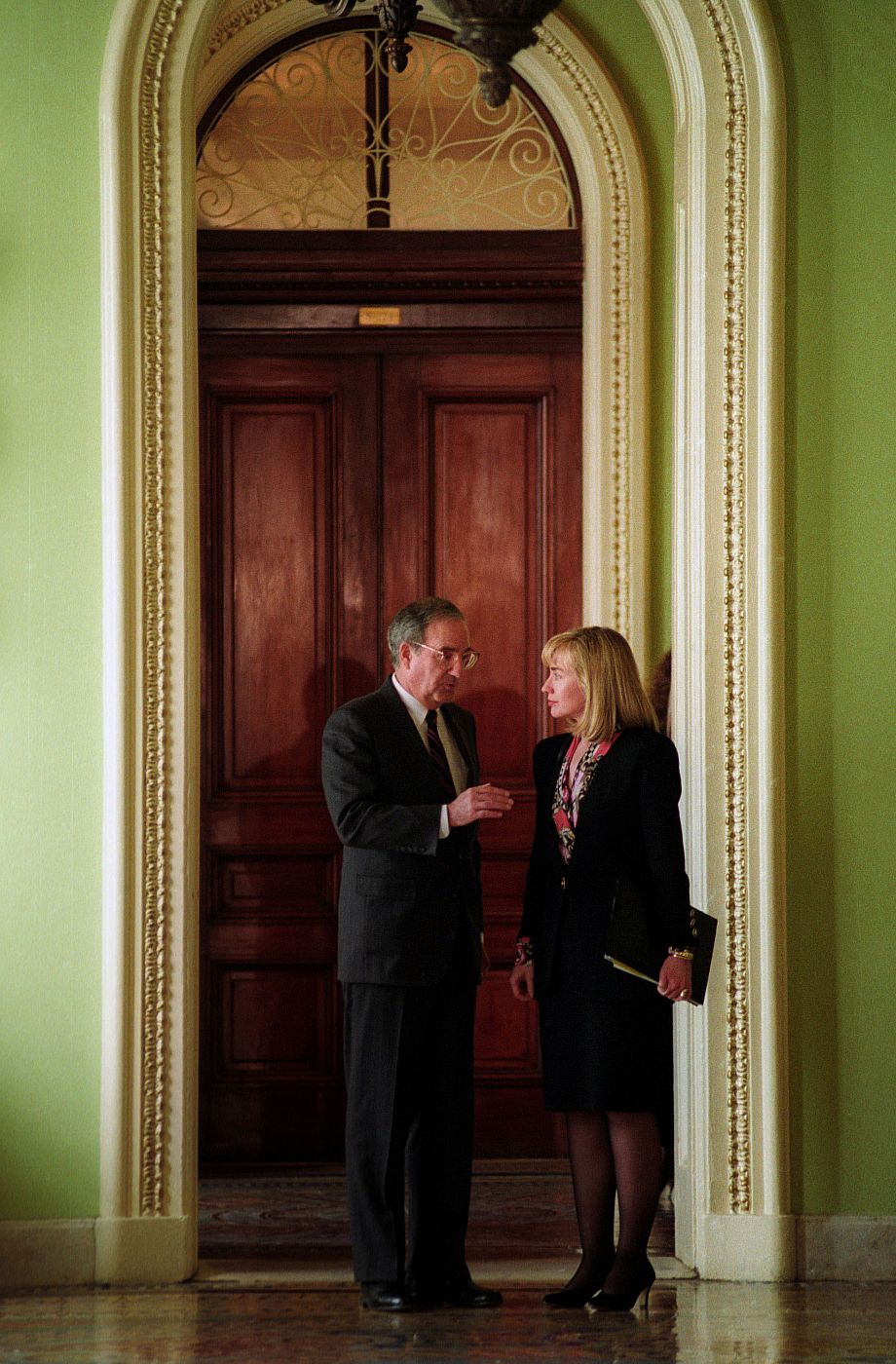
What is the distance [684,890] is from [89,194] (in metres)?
2.44

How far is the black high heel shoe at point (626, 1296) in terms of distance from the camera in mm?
3811

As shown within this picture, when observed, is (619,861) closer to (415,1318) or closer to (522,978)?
(522,978)

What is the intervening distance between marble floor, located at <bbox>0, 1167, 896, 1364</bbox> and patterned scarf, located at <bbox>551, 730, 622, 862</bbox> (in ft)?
3.72

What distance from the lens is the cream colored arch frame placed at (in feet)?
13.6

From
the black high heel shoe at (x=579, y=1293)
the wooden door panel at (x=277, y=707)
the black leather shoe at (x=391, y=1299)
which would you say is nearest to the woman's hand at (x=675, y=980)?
the black high heel shoe at (x=579, y=1293)

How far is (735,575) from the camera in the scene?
14.2ft

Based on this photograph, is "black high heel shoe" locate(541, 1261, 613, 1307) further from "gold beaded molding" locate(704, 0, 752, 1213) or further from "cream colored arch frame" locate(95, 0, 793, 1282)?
"gold beaded molding" locate(704, 0, 752, 1213)

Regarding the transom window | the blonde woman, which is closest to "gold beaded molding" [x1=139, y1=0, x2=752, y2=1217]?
the blonde woman

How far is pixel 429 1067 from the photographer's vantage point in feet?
13.0

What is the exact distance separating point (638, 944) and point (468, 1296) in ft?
3.24

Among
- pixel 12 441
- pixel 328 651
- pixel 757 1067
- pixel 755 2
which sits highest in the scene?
pixel 755 2

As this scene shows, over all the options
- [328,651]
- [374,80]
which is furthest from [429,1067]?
[374,80]

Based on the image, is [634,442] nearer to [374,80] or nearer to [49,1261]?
[374,80]

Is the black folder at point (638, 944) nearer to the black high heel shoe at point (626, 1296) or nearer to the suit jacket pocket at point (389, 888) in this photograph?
the suit jacket pocket at point (389, 888)
